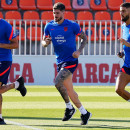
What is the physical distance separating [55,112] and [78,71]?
781 cm

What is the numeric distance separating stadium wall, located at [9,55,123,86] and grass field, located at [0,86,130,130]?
3.42 m

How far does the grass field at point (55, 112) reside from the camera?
705 cm

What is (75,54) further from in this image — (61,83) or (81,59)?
(81,59)

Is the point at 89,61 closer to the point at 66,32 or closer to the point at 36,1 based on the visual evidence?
the point at 36,1

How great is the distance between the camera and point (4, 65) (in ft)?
24.4

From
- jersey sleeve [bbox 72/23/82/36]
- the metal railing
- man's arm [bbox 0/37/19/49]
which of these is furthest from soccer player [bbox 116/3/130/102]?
the metal railing

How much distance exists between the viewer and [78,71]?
16.7m

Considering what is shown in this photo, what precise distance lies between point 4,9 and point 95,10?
161 inches

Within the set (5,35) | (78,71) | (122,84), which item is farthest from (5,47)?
(78,71)

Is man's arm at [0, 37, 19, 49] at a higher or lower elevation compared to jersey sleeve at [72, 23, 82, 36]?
lower

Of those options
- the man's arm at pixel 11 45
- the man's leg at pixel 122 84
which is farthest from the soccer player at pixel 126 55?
the man's arm at pixel 11 45

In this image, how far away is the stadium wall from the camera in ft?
54.5

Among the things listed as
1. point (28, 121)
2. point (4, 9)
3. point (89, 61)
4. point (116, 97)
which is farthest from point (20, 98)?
point (4, 9)

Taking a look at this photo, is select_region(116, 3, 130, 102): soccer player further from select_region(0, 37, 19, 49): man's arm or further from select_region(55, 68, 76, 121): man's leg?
select_region(0, 37, 19, 49): man's arm
